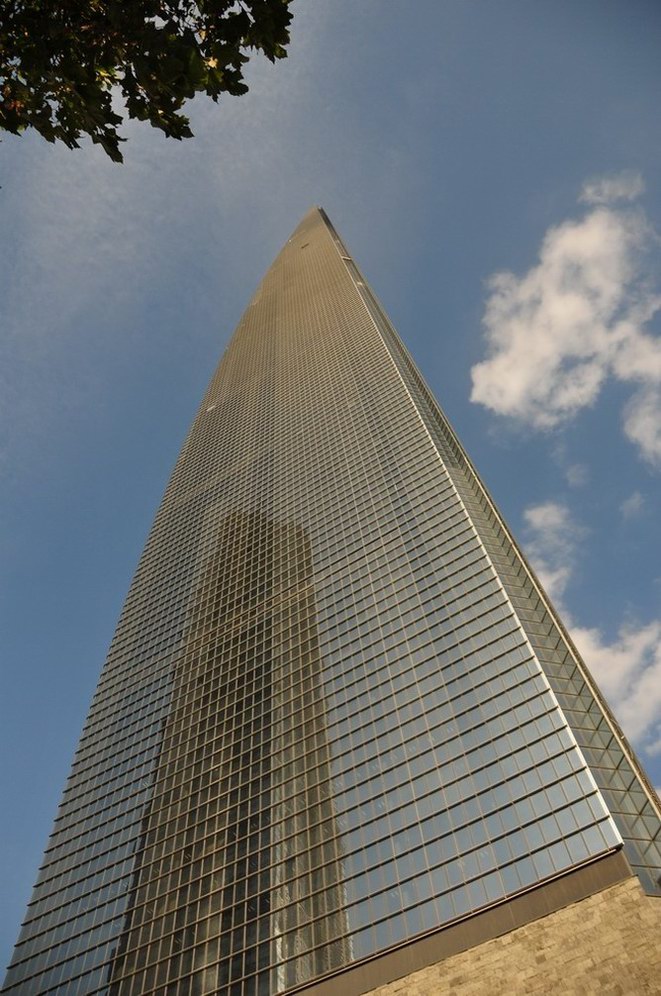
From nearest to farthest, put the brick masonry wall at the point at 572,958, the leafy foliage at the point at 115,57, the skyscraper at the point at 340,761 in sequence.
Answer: the leafy foliage at the point at 115,57 < the brick masonry wall at the point at 572,958 < the skyscraper at the point at 340,761

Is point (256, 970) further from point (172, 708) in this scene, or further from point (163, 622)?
point (163, 622)

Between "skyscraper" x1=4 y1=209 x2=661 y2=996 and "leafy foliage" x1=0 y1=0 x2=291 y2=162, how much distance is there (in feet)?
128

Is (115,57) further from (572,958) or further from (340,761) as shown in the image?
(340,761)

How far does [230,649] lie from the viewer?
8269cm

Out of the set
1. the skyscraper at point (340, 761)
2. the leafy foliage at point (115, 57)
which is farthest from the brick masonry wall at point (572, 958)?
the leafy foliage at point (115, 57)

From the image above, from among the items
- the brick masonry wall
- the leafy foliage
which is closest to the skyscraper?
the brick masonry wall

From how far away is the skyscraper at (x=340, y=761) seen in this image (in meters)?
43.0

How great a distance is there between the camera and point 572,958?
3462cm

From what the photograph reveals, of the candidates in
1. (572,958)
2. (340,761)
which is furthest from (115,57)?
(340,761)

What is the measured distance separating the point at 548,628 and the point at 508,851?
21465 mm

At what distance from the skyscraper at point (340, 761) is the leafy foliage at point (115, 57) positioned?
38.9 m

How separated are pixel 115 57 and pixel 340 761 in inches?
2091

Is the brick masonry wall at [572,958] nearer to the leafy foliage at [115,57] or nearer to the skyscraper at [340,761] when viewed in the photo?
the skyscraper at [340,761]

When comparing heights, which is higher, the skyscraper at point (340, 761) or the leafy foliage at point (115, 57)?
the skyscraper at point (340, 761)
